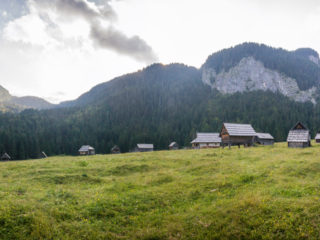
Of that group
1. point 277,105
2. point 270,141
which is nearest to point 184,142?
point 270,141

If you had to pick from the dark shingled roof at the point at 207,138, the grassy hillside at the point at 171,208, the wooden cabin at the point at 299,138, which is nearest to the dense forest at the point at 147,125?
the dark shingled roof at the point at 207,138

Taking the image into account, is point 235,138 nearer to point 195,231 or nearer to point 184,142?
point 195,231

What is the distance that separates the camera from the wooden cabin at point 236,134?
4919cm

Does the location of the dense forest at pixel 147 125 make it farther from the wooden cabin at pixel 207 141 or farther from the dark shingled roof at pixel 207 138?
the wooden cabin at pixel 207 141

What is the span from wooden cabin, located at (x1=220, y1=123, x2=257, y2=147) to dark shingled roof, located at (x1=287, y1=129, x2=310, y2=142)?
9673 millimetres

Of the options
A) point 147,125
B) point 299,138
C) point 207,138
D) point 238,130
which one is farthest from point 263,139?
point 147,125

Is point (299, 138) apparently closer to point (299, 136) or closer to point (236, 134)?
point (299, 136)

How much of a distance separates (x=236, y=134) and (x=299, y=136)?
13181 mm

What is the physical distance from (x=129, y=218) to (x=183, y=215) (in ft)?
10.3

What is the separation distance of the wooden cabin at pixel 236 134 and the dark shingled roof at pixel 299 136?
9.67 m

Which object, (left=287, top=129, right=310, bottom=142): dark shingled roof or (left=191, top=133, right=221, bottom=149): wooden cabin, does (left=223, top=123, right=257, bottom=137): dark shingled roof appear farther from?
(left=191, top=133, right=221, bottom=149): wooden cabin

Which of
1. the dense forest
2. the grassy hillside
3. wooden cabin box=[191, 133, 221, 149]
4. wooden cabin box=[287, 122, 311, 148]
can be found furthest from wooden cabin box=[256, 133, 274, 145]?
the grassy hillside

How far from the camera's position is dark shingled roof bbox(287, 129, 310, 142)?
4275 cm

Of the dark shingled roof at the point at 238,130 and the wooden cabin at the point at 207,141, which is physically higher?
the dark shingled roof at the point at 238,130
